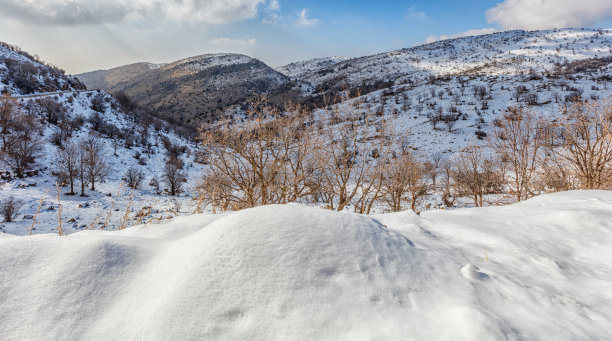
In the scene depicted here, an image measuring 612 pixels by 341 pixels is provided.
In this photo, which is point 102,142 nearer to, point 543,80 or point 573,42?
point 543,80

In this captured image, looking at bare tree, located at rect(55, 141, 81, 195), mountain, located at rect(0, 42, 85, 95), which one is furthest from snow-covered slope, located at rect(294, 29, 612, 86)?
bare tree, located at rect(55, 141, 81, 195)

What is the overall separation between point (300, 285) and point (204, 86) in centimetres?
10029

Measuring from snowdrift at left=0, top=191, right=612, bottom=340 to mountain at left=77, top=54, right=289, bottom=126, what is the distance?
6525 cm

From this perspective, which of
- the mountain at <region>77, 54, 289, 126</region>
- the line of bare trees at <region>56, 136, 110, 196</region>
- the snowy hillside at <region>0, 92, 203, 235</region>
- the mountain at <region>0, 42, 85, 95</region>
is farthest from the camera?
the mountain at <region>77, 54, 289, 126</region>

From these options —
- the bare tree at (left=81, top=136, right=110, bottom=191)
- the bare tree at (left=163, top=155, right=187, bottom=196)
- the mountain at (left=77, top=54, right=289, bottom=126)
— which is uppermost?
the mountain at (left=77, top=54, right=289, bottom=126)

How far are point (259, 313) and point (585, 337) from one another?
1.61 m

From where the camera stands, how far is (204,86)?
295 ft

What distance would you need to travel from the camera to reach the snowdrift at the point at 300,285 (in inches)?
49.3

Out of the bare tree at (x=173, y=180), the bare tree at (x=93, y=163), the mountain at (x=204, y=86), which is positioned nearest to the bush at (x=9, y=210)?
the bare tree at (x=93, y=163)

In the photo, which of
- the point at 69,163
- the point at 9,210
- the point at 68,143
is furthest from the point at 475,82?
the point at 9,210

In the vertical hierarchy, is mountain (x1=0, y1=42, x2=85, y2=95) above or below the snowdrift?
above

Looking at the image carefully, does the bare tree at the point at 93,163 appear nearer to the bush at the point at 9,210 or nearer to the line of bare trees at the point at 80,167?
the line of bare trees at the point at 80,167

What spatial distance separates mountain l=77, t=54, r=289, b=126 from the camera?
73.9 m

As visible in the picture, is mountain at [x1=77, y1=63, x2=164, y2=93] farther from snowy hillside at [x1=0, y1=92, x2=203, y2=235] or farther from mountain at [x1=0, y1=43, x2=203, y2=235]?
snowy hillside at [x1=0, y1=92, x2=203, y2=235]
